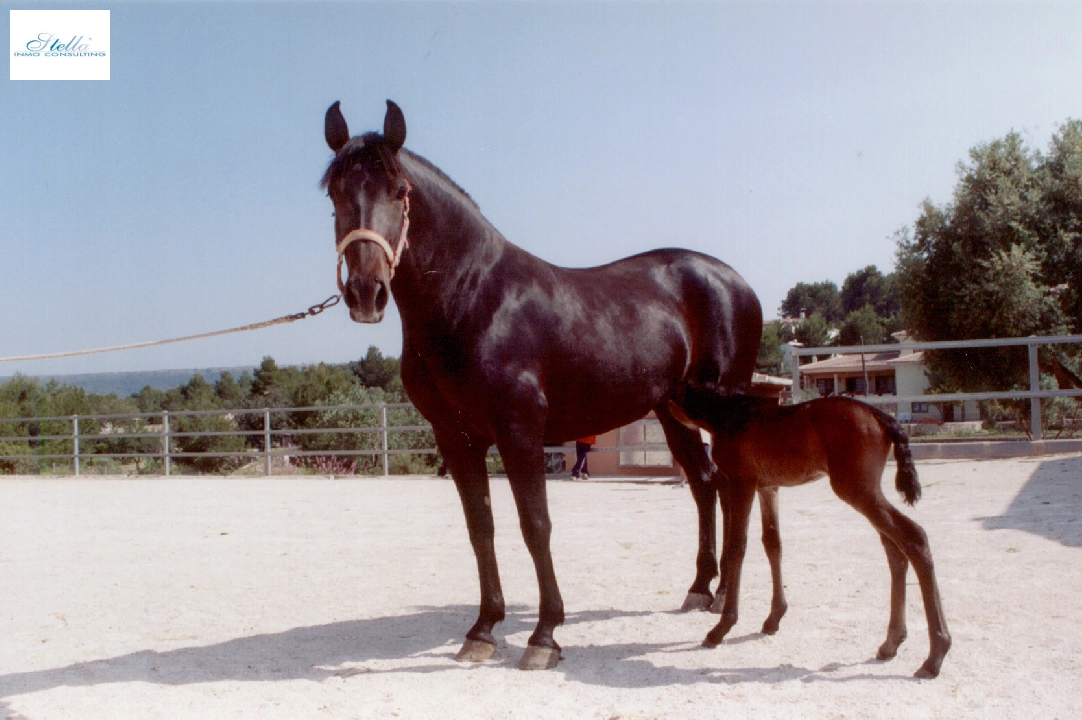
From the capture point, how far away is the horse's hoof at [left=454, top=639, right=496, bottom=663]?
12.7 feet

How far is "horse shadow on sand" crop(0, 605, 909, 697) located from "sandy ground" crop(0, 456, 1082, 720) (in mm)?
17

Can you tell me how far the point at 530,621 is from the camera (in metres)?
4.65

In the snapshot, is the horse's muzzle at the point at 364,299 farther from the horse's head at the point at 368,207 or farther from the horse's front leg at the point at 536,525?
the horse's front leg at the point at 536,525

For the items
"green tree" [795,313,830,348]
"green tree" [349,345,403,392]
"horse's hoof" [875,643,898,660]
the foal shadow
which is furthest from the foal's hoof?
"green tree" [795,313,830,348]

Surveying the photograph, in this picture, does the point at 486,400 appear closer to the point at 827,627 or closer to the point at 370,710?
the point at 370,710

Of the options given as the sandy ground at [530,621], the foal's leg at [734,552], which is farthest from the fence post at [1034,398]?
the foal's leg at [734,552]

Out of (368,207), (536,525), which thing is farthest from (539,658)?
(368,207)

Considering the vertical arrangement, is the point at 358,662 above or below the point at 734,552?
below

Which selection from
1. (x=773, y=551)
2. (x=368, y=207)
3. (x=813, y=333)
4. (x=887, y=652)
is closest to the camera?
(x=368, y=207)

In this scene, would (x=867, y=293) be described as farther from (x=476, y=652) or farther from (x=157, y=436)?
(x=476, y=652)

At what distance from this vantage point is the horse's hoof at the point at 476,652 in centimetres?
388

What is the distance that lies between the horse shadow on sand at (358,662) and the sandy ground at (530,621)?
0.02 m

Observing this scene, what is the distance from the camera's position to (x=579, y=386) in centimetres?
394

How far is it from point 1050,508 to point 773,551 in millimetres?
4020
